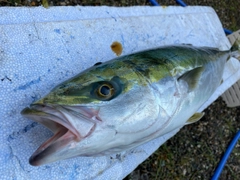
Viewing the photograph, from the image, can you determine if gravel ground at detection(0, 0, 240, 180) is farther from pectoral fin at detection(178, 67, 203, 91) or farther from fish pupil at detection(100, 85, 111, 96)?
fish pupil at detection(100, 85, 111, 96)

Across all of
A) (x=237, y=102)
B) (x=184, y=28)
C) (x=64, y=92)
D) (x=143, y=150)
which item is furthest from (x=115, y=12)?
(x=237, y=102)

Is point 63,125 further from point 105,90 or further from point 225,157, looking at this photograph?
point 225,157

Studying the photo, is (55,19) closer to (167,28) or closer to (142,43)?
(142,43)

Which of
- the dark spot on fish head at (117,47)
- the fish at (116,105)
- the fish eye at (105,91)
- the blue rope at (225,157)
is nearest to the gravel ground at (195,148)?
the blue rope at (225,157)

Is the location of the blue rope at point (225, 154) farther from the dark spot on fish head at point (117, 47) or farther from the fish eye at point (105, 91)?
the fish eye at point (105, 91)

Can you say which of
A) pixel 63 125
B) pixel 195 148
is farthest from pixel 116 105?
pixel 195 148

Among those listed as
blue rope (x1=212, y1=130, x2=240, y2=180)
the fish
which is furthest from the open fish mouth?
blue rope (x1=212, y1=130, x2=240, y2=180)
